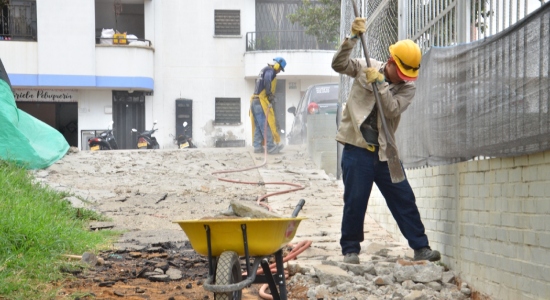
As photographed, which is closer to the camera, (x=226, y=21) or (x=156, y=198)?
(x=156, y=198)

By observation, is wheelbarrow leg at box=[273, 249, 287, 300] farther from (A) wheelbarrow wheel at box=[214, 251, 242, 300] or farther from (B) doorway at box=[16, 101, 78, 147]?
(B) doorway at box=[16, 101, 78, 147]

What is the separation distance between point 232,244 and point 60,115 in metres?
26.5

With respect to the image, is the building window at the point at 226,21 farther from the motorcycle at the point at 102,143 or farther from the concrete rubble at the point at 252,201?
the concrete rubble at the point at 252,201

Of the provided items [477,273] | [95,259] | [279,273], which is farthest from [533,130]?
[95,259]

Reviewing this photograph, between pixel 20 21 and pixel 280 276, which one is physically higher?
pixel 20 21

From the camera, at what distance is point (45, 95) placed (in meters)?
29.1

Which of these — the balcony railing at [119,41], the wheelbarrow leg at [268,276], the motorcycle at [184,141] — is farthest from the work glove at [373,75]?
the balcony railing at [119,41]

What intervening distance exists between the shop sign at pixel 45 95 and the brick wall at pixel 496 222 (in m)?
24.2

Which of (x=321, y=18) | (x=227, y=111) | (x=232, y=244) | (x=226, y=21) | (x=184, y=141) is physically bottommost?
(x=184, y=141)


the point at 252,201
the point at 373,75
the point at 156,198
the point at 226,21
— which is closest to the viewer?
the point at 373,75

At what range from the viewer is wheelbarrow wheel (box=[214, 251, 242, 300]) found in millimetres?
4477

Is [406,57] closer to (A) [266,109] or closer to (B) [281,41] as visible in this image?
(A) [266,109]

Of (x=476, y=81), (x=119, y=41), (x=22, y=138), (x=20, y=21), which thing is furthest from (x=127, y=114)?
(x=476, y=81)

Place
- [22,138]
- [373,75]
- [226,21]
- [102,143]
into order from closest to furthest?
1. [373,75]
2. [22,138]
3. [102,143]
4. [226,21]
